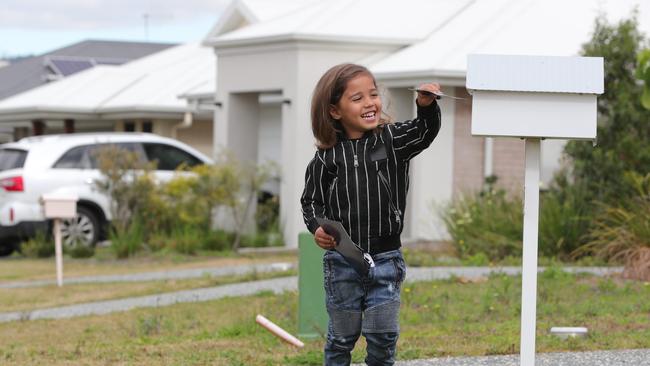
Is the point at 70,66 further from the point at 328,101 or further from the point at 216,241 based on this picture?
the point at 328,101

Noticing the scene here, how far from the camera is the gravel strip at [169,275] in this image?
1559cm

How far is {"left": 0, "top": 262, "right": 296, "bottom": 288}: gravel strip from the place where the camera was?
15.6 m

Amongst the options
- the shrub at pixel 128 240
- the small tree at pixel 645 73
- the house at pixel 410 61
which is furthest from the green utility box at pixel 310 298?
the shrub at pixel 128 240

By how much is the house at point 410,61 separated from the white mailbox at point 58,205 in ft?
15.6

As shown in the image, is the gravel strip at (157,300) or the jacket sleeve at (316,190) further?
the gravel strip at (157,300)

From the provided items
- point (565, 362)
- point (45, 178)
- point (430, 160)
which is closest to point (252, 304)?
point (565, 362)

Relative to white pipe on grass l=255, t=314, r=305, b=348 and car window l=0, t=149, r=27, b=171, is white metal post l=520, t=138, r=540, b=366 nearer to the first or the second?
white pipe on grass l=255, t=314, r=305, b=348

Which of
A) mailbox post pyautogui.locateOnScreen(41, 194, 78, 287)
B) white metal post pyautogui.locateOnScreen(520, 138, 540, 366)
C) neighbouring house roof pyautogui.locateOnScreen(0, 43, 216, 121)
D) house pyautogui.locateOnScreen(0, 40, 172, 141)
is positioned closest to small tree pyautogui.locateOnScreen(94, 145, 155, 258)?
mailbox post pyautogui.locateOnScreen(41, 194, 78, 287)

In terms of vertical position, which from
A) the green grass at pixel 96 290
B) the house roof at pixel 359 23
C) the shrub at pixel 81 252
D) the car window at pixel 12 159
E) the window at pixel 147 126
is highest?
the house roof at pixel 359 23

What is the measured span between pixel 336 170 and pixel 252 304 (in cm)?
607

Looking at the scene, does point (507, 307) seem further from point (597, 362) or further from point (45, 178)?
point (45, 178)

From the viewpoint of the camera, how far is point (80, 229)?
20.0 m

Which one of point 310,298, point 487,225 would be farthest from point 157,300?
point 487,225

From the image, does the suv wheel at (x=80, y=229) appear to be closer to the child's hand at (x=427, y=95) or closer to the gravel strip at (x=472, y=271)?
the gravel strip at (x=472, y=271)
